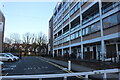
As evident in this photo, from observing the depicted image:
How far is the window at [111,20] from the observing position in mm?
19122

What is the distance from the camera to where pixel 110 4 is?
69.2 feet

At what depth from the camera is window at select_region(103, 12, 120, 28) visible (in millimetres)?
19122

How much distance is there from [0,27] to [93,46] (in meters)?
27.2

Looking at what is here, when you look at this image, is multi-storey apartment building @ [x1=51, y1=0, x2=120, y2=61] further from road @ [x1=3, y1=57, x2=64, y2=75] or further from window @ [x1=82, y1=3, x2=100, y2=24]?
road @ [x1=3, y1=57, x2=64, y2=75]

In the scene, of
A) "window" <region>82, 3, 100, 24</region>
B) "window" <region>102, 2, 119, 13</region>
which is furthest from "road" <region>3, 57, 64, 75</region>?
"window" <region>82, 3, 100, 24</region>

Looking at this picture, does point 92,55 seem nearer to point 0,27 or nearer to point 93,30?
point 93,30

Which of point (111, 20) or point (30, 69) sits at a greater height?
point (111, 20)

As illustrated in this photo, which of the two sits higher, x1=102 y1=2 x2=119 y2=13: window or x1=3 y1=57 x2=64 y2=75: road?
x1=102 y1=2 x2=119 y2=13: window

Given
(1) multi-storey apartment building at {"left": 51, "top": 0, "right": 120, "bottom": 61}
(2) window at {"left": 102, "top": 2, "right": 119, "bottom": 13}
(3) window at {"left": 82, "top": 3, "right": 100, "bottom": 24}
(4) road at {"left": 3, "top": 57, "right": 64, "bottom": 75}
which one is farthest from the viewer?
(3) window at {"left": 82, "top": 3, "right": 100, "bottom": 24}

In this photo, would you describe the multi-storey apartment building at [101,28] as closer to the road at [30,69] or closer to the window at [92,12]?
the window at [92,12]

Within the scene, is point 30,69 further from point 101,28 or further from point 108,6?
point 108,6

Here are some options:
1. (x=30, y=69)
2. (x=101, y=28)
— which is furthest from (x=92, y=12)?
(x=30, y=69)

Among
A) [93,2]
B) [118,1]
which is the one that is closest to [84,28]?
[93,2]

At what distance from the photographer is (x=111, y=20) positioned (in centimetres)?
2036
